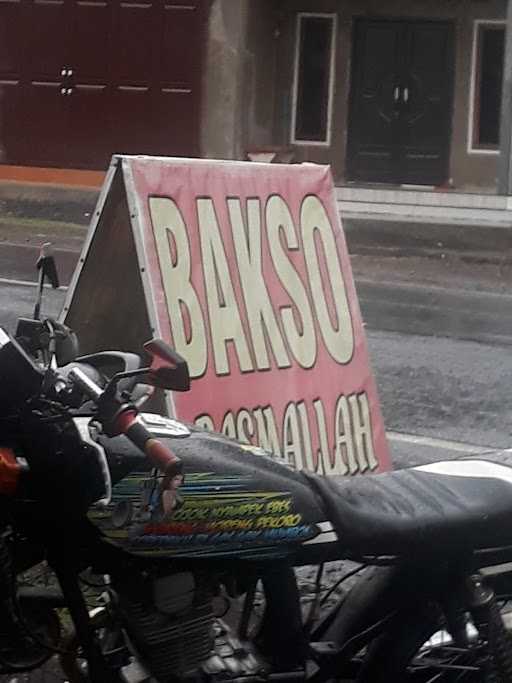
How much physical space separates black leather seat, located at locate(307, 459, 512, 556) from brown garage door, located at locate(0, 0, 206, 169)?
598 inches

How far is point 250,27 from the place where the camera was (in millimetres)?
17859

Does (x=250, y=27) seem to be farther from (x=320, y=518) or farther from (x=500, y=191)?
(x=320, y=518)

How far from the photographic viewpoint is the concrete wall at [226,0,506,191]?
59.3 ft

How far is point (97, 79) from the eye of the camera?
18375 mm

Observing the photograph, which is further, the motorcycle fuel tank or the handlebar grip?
the motorcycle fuel tank

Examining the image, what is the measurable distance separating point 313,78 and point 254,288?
14.6 m

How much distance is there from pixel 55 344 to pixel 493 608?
3.65ft

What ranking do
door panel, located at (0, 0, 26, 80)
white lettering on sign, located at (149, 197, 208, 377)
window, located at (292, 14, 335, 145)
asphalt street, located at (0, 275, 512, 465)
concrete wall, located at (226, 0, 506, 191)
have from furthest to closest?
window, located at (292, 14, 335, 145)
door panel, located at (0, 0, 26, 80)
concrete wall, located at (226, 0, 506, 191)
asphalt street, located at (0, 275, 512, 465)
white lettering on sign, located at (149, 197, 208, 377)

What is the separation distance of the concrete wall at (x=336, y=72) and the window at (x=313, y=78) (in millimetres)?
96

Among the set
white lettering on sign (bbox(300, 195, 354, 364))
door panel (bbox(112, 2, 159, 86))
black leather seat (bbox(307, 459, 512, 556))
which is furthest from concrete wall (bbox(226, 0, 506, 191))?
black leather seat (bbox(307, 459, 512, 556))

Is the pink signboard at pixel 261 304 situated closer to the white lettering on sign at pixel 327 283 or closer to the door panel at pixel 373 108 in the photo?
the white lettering on sign at pixel 327 283

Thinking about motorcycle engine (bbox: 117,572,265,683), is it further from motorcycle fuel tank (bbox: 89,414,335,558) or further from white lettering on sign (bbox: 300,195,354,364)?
white lettering on sign (bbox: 300,195,354,364)

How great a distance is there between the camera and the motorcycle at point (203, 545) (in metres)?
2.61

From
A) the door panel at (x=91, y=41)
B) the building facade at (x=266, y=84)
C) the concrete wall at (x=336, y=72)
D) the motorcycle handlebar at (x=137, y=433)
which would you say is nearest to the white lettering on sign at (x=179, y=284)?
the motorcycle handlebar at (x=137, y=433)
